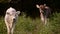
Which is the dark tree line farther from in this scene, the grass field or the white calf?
the white calf

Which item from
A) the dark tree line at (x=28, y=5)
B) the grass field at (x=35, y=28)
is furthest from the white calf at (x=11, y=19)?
the dark tree line at (x=28, y=5)

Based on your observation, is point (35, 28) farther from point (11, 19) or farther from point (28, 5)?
point (28, 5)

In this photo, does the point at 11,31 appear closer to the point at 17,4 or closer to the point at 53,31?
the point at 53,31

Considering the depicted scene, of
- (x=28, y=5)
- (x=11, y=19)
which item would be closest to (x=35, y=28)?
(x=11, y=19)

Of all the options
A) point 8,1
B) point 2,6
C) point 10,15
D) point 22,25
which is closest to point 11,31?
point 10,15

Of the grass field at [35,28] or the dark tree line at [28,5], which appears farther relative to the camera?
A: the dark tree line at [28,5]

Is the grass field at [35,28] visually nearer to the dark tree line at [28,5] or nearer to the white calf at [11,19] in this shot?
the white calf at [11,19]

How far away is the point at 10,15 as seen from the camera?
35.0 ft

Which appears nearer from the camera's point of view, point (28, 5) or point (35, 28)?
point (35, 28)

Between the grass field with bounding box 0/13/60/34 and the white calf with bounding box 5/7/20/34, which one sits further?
the grass field with bounding box 0/13/60/34

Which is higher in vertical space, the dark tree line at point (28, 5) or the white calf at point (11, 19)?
the dark tree line at point (28, 5)

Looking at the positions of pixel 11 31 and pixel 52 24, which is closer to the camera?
pixel 11 31

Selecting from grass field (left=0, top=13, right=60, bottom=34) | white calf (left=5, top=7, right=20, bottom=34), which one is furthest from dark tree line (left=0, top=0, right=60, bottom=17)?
white calf (left=5, top=7, right=20, bottom=34)

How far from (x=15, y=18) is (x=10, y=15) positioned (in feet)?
1.21
